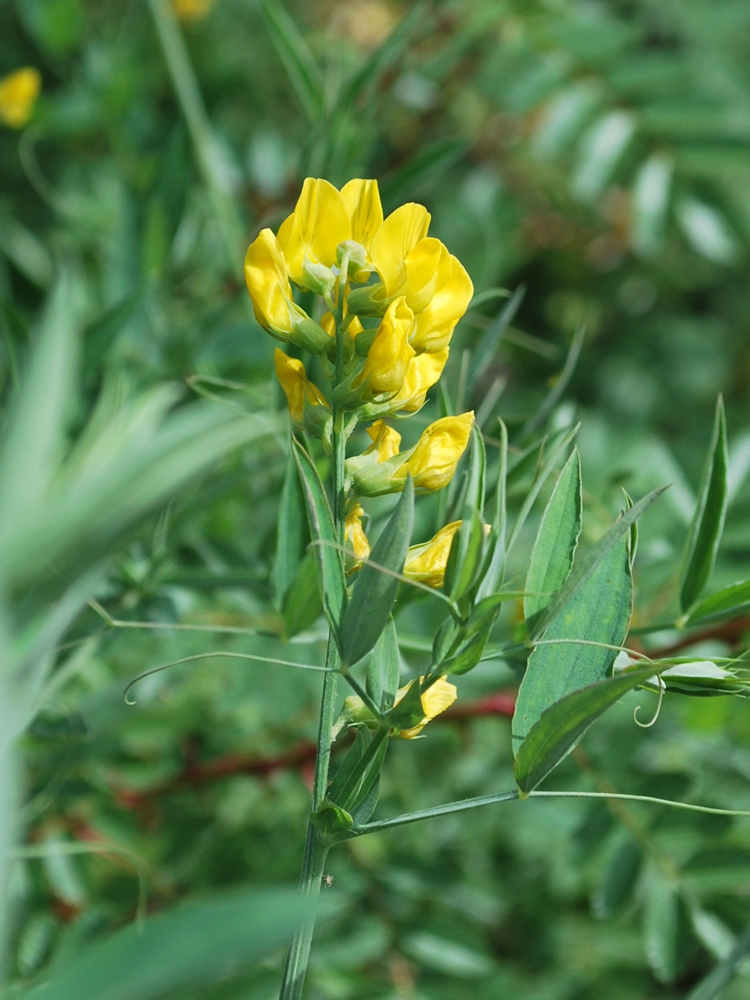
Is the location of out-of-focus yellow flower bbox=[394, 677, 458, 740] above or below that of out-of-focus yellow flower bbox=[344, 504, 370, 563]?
below

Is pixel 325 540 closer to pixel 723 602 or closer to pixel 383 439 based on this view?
pixel 383 439

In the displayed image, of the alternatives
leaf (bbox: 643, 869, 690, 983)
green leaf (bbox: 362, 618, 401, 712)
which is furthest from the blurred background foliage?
green leaf (bbox: 362, 618, 401, 712)

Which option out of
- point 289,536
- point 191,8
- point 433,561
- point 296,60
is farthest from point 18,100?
point 433,561

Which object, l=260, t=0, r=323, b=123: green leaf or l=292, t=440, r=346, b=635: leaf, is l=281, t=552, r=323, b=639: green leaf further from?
l=260, t=0, r=323, b=123: green leaf


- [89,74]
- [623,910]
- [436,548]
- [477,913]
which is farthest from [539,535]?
[89,74]

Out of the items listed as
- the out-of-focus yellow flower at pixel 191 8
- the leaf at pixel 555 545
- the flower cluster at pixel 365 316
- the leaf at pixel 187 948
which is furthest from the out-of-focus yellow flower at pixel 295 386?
the out-of-focus yellow flower at pixel 191 8

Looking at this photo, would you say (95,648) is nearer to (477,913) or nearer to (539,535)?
(539,535)

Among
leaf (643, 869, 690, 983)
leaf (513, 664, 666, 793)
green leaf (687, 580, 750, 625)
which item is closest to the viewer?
leaf (513, 664, 666, 793)

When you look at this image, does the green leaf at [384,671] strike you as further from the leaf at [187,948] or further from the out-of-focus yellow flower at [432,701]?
the leaf at [187,948]
